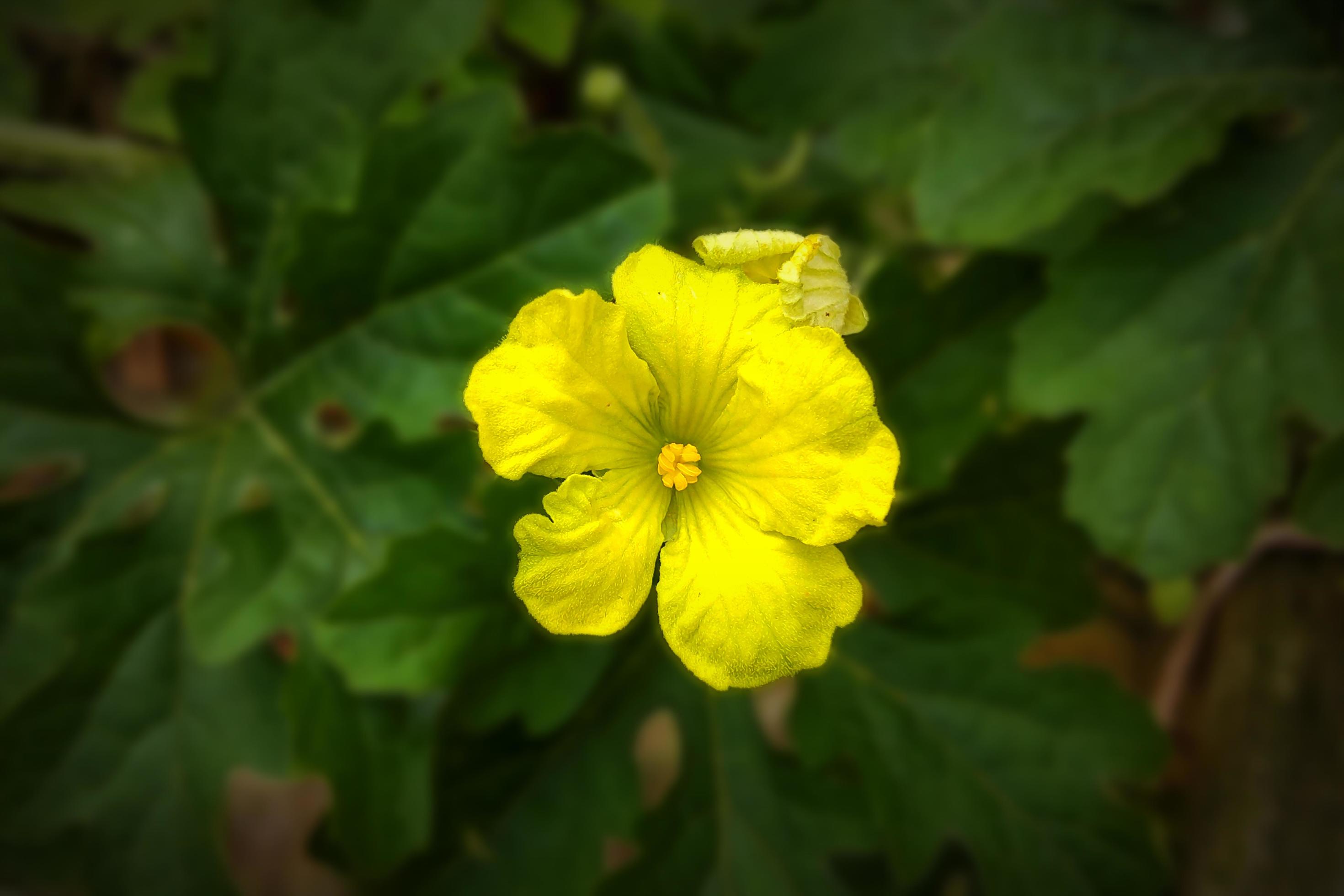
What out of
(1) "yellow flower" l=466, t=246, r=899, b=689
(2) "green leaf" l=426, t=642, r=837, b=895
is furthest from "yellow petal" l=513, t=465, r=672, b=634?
(2) "green leaf" l=426, t=642, r=837, b=895

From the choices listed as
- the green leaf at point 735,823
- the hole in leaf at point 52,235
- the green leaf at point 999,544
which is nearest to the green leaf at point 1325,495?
the green leaf at point 999,544

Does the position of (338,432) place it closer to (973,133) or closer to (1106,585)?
(973,133)

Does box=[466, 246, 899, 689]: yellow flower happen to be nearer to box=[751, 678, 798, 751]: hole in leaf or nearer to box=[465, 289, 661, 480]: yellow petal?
box=[465, 289, 661, 480]: yellow petal

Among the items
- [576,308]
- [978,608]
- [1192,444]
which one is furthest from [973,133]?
[576,308]

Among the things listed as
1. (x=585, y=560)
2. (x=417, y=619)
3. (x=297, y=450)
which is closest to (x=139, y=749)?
(x=297, y=450)

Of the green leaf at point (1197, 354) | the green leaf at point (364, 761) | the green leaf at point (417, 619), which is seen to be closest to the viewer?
the green leaf at point (417, 619)

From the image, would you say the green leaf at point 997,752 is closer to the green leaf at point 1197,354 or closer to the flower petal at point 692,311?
the green leaf at point 1197,354

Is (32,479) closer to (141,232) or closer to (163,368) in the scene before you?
(163,368)
